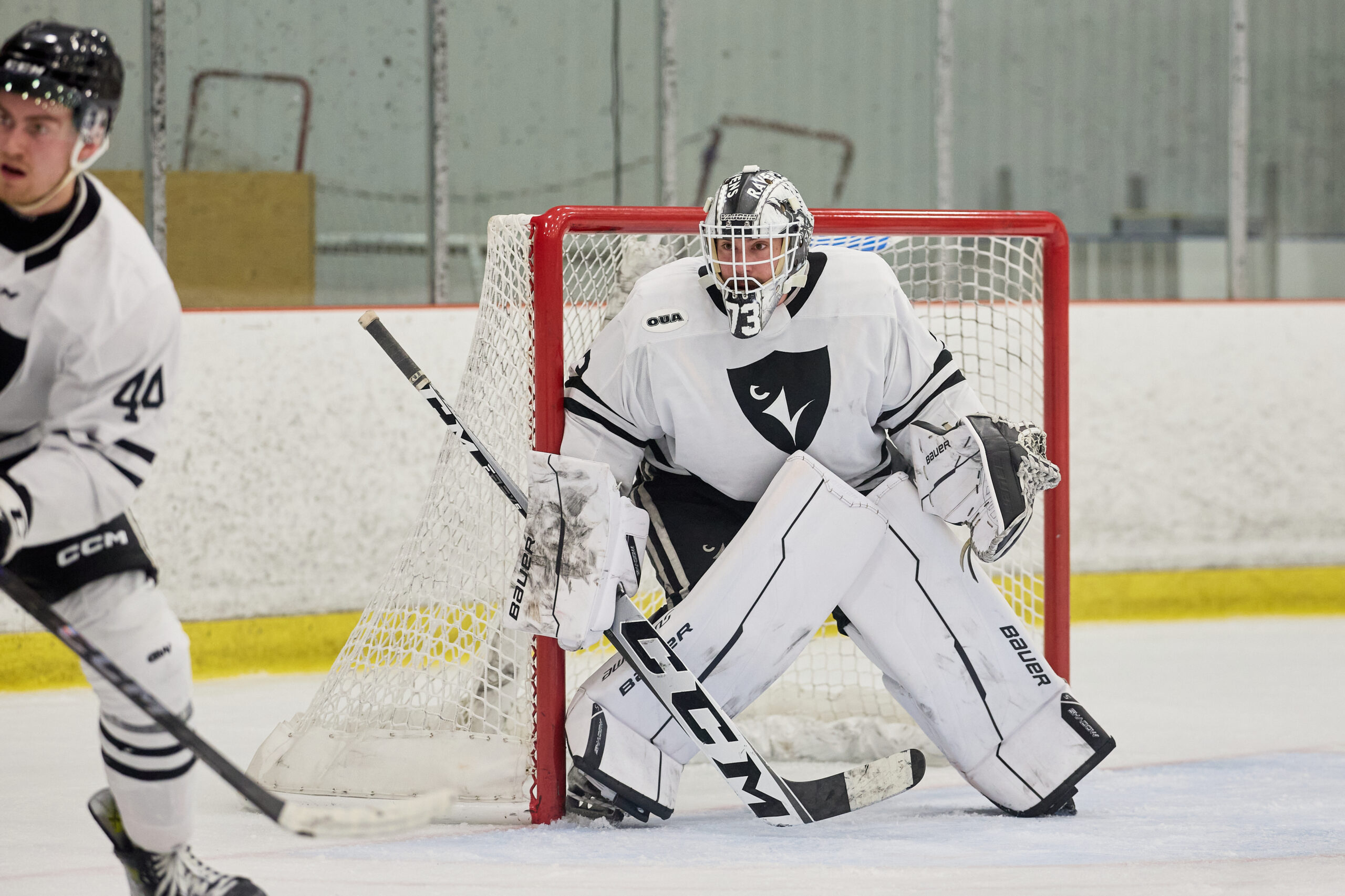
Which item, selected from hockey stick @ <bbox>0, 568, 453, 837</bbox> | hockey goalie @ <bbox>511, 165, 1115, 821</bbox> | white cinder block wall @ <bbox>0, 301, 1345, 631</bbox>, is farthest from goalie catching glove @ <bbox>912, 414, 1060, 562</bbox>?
white cinder block wall @ <bbox>0, 301, 1345, 631</bbox>

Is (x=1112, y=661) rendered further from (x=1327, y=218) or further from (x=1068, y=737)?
(x=1327, y=218)

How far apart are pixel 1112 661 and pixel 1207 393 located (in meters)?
0.99

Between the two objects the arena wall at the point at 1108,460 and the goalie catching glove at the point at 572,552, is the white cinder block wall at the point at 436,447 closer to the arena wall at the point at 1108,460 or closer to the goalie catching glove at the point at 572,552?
the arena wall at the point at 1108,460

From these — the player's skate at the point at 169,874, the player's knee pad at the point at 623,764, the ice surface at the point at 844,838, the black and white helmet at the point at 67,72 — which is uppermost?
the black and white helmet at the point at 67,72

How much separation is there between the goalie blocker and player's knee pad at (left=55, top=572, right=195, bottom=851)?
807 millimetres

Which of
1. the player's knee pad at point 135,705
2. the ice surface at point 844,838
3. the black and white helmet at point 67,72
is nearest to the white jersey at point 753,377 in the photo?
the ice surface at point 844,838

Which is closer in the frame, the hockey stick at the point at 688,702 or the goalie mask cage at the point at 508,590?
the hockey stick at the point at 688,702

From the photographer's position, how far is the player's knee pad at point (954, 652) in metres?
2.58

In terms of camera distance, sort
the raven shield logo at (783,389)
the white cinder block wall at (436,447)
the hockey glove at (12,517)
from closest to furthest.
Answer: the hockey glove at (12,517) < the raven shield logo at (783,389) < the white cinder block wall at (436,447)

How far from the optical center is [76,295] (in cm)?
166

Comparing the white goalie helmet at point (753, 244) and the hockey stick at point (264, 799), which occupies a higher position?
the white goalie helmet at point (753, 244)

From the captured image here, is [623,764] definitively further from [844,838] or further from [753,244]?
[753,244]

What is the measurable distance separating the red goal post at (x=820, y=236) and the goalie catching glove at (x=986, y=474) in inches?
6.3

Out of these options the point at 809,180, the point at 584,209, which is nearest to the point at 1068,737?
the point at 584,209
